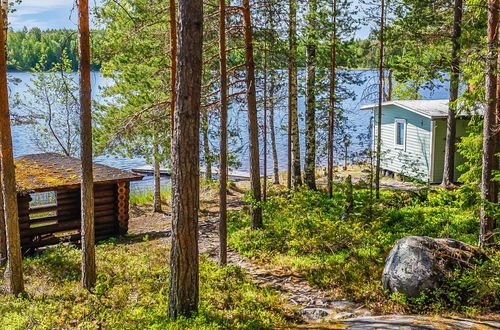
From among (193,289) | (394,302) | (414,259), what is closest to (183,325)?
(193,289)

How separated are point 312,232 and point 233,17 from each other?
6.98m

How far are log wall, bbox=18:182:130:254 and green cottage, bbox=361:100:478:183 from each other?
11683mm

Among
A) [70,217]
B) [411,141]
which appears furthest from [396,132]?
[70,217]

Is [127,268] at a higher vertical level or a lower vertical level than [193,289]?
lower

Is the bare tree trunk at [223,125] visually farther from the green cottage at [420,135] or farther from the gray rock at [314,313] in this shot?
the green cottage at [420,135]

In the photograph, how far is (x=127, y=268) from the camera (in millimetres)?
11117

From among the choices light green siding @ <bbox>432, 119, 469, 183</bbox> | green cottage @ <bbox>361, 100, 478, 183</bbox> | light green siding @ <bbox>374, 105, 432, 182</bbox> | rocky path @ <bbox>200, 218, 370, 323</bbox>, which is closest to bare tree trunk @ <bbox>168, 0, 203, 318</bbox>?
rocky path @ <bbox>200, 218, 370, 323</bbox>

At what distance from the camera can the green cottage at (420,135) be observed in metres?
21.9

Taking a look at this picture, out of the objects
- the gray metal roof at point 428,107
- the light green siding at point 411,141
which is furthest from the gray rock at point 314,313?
the gray metal roof at point 428,107

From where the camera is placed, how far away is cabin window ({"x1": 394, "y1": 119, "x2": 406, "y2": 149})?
80.0 ft

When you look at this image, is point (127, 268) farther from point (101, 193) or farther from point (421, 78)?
point (421, 78)

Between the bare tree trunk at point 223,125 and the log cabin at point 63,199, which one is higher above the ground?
Answer: the bare tree trunk at point 223,125

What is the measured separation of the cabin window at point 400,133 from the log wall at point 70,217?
15.5m

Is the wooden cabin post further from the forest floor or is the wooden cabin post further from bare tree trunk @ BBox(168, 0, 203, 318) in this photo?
bare tree trunk @ BBox(168, 0, 203, 318)
